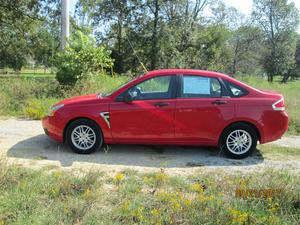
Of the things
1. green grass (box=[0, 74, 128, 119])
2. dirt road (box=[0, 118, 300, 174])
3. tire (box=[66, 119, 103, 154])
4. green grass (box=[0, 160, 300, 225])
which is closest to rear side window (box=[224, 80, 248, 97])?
dirt road (box=[0, 118, 300, 174])

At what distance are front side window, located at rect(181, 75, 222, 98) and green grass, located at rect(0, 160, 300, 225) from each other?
1875 millimetres

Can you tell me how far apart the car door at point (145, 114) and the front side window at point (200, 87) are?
9.1 inches

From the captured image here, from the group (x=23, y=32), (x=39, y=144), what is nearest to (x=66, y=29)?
(x=39, y=144)

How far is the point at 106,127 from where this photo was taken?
23.0ft

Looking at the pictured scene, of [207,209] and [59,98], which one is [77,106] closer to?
[207,209]

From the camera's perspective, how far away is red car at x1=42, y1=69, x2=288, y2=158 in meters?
6.89

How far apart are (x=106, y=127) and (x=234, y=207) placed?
11.0 ft

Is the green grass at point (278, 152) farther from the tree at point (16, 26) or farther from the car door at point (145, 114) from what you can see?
the tree at point (16, 26)

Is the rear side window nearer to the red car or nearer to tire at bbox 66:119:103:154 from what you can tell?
the red car

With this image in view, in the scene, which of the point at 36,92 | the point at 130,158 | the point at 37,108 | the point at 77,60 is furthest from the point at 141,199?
the point at 36,92

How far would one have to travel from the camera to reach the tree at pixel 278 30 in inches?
2078

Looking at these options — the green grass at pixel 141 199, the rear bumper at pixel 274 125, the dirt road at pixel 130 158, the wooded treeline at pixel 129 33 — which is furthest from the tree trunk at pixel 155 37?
the green grass at pixel 141 199

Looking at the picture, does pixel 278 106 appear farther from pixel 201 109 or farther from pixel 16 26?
pixel 16 26

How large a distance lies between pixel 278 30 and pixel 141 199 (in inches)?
2140
